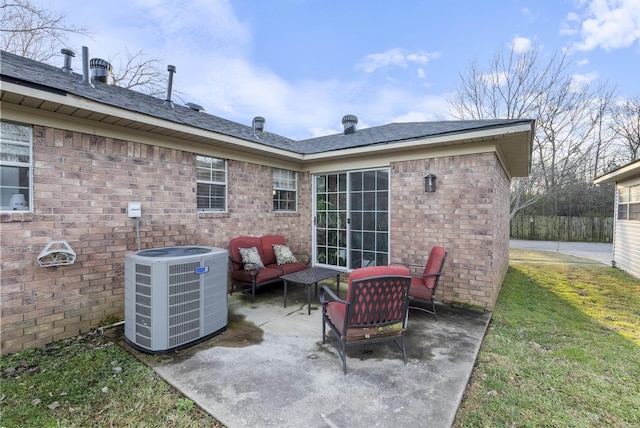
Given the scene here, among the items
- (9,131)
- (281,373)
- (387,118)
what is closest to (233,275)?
(281,373)

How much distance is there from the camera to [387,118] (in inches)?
561

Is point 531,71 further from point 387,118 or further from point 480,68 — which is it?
point 387,118

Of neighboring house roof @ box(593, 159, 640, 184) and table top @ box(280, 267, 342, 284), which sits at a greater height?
neighboring house roof @ box(593, 159, 640, 184)

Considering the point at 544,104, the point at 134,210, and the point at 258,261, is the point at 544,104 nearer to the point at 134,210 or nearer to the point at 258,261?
the point at 258,261

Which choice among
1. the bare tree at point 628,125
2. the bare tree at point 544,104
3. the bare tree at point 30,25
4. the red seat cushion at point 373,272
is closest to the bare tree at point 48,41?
the bare tree at point 30,25

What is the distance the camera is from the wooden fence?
16.9m

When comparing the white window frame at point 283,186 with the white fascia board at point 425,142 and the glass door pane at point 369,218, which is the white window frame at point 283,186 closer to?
the white fascia board at point 425,142

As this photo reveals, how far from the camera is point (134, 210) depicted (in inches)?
159

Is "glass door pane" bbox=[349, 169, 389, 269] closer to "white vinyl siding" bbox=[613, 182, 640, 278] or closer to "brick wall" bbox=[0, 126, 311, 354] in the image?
"brick wall" bbox=[0, 126, 311, 354]

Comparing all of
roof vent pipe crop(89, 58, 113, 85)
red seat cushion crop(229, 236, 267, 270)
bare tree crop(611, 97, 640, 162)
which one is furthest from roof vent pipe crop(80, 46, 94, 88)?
bare tree crop(611, 97, 640, 162)

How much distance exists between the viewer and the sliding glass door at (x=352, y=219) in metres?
5.93

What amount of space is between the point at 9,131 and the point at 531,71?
64.3ft

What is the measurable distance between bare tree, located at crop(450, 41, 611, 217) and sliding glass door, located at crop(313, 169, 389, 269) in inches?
544

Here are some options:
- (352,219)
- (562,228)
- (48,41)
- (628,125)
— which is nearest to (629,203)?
(352,219)
